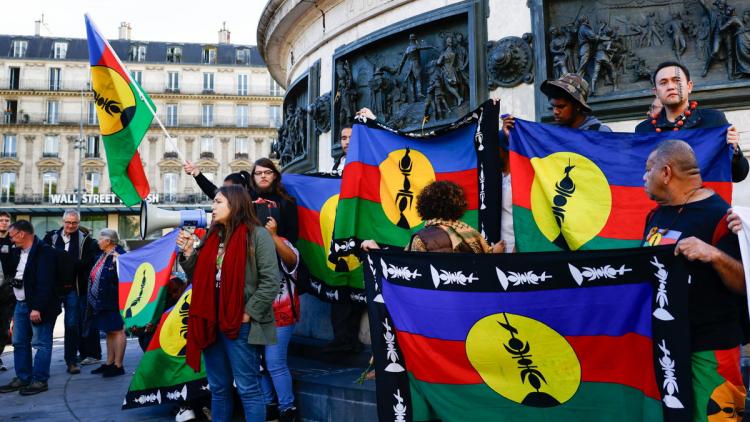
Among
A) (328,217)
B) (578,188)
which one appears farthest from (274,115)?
(578,188)

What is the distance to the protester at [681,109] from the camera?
4207 millimetres

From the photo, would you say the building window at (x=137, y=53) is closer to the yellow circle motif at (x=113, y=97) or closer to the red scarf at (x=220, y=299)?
the yellow circle motif at (x=113, y=97)

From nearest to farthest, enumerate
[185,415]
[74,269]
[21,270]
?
[185,415]
[21,270]
[74,269]

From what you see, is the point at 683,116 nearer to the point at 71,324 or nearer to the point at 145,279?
the point at 145,279

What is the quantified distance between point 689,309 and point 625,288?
1.12 feet

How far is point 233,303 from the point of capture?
452 centimetres

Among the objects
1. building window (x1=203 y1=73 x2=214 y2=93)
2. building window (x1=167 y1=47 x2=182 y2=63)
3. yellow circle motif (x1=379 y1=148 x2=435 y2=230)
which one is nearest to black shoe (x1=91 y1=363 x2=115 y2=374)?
yellow circle motif (x1=379 y1=148 x2=435 y2=230)

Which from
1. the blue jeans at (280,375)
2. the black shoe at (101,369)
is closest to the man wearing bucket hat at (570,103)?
the blue jeans at (280,375)

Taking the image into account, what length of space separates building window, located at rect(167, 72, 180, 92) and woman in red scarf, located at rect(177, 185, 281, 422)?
71435 mm

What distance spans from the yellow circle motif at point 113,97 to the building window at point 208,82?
67.5m

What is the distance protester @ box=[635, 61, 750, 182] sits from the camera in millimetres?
4207

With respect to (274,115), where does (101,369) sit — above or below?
below

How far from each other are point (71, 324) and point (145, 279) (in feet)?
7.46

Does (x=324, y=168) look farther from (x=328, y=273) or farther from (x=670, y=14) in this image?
(x=670, y=14)
